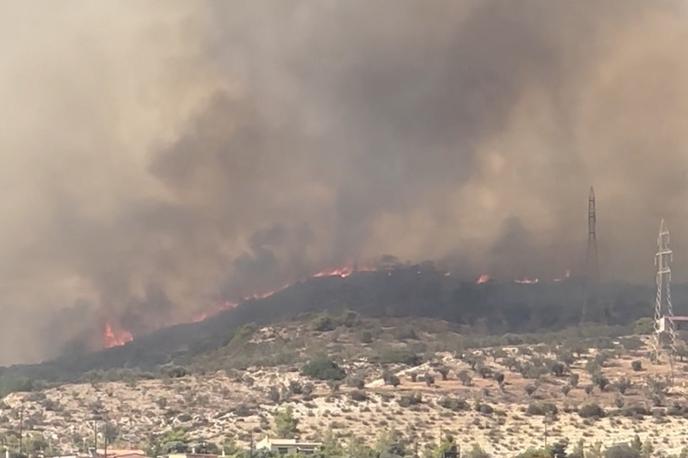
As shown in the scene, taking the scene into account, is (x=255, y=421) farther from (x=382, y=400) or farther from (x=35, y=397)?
(x=35, y=397)

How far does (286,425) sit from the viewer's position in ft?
353

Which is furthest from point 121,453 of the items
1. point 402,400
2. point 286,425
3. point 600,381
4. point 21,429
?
point 600,381

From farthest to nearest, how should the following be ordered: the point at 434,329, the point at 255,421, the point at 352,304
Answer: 1. the point at 352,304
2. the point at 434,329
3. the point at 255,421

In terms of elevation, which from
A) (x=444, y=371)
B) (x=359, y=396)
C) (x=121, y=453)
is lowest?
(x=121, y=453)

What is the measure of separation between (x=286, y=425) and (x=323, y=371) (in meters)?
20.8

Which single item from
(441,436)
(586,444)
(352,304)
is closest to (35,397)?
(441,436)

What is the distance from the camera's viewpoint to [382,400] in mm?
116062

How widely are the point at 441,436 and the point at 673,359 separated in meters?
31.5

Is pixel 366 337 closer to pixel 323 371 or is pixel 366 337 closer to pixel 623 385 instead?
pixel 323 371

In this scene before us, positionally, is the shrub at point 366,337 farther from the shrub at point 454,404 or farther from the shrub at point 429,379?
the shrub at point 454,404

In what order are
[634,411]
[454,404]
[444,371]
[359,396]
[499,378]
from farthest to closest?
[444,371], [499,378], [359,396], [454,404], [634,411]

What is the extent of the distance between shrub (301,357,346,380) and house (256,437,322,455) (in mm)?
22317

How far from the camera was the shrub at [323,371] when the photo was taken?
127375mm

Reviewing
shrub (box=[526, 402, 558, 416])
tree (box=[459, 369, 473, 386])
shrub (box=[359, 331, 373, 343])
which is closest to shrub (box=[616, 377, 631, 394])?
shrub (box=[526, 402, 558, 416])
